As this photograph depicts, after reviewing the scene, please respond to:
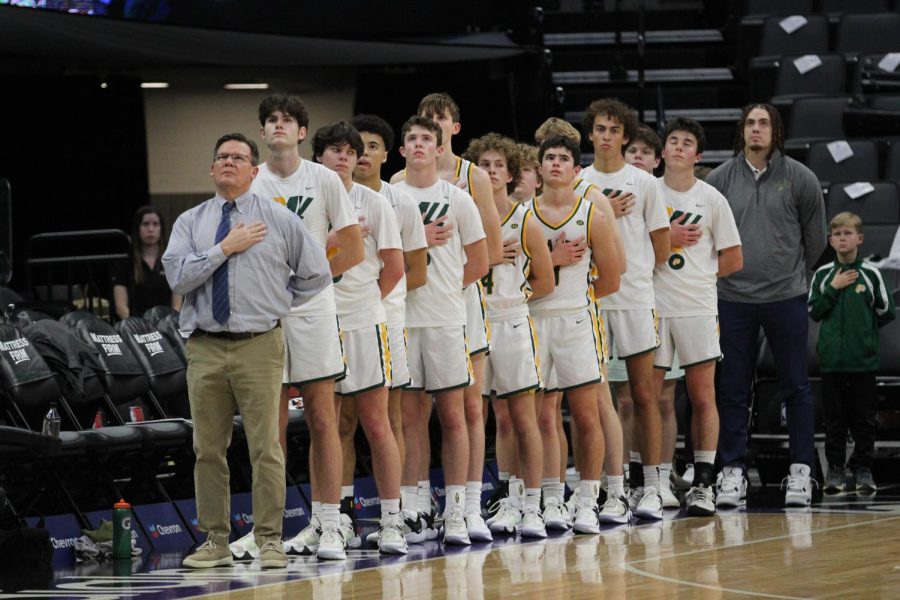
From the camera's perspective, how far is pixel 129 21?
1310 centimetres

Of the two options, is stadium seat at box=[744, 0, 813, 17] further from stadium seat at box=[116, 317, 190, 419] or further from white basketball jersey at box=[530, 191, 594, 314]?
stadium seat at box=[116, 317, 190, 419]

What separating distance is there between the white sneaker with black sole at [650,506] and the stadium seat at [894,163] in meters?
5.47

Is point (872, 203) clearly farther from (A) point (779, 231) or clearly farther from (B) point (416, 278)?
(B) point (416, 278)

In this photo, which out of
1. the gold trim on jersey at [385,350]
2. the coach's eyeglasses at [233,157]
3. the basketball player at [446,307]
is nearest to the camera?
the coach's eyeglasses at [233,157]

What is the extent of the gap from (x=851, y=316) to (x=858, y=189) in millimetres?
2958

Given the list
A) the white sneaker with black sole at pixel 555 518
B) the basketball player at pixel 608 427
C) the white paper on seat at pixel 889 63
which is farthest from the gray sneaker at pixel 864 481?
the white paper on seat at pixel 889 63

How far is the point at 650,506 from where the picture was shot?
833 cm

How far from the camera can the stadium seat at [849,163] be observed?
42.6 ft

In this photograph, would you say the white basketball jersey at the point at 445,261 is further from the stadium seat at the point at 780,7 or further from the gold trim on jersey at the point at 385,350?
the stadium seat at the point at 780,7

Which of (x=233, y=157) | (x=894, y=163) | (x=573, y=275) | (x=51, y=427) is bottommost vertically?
(x=51, y=427)

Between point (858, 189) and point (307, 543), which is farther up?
point (858, 189)

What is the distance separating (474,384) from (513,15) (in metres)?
7.65

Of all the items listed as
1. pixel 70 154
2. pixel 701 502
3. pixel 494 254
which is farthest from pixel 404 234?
pixel 70 154

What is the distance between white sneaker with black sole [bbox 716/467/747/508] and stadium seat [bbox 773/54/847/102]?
6.12m
